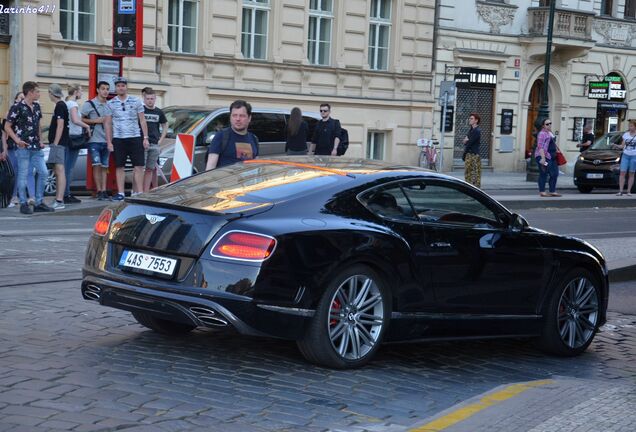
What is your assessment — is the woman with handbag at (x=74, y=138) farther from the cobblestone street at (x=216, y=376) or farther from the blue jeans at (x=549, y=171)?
the blue jeans at (x=549, y=171)

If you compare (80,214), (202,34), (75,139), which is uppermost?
(202,34)

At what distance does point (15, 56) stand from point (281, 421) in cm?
2239

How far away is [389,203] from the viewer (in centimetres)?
761

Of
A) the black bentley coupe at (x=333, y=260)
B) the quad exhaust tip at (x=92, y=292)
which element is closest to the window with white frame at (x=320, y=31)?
the black bentley coupe at (x=333, y=260)

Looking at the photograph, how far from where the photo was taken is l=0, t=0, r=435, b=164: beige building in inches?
1068

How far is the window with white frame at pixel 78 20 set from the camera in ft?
90.8

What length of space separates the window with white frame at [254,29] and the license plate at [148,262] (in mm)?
25225

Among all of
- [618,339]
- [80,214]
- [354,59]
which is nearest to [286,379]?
[618,339]

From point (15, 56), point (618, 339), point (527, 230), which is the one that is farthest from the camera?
point (15, 56)

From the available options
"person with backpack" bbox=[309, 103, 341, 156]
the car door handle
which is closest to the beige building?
"person with backpack" bbox=[309, 103, 341, 156]

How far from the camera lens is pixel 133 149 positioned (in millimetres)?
17562

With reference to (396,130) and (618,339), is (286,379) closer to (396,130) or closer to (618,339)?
(618,339)

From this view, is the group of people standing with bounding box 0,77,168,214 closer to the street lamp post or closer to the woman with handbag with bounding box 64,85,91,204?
the woman with handbag with bounding box 64,85,91,204

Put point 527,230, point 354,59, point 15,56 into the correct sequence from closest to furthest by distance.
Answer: point 527,230
point 15,56
point 354,59
